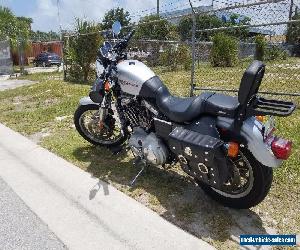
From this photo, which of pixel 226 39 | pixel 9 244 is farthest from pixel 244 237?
pixel 226 39

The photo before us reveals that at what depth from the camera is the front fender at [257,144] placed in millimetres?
2834

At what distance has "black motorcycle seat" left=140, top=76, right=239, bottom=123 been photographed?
305 centimetres

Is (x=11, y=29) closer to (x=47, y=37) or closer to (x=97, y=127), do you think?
(x=47, y=37)

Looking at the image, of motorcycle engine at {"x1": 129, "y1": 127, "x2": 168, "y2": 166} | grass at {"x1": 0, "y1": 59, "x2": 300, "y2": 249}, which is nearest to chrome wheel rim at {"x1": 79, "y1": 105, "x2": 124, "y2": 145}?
grass at {"x1": 0, "y1": 59, "x2": 300, "y2": 249}

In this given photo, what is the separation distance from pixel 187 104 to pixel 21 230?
1906 mm

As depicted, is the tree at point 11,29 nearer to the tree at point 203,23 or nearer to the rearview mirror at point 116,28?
the tree at point 203,23

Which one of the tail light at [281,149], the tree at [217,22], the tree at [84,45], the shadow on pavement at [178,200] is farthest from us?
the tree at [84,45]

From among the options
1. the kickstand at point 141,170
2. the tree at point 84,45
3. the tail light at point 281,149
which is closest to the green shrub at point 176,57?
the tree at point 84,45

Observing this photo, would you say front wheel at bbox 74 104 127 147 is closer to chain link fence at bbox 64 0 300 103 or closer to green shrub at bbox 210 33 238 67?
chain link fence at bbox 64 0 300 103

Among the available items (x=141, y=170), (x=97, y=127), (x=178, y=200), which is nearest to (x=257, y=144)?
(x=178, y=200)

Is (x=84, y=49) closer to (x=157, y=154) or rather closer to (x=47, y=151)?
(x=47, y=151)

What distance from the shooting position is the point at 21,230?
3.12 metres

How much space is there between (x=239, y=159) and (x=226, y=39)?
596 inches

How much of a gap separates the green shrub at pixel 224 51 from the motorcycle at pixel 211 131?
13.2 m
